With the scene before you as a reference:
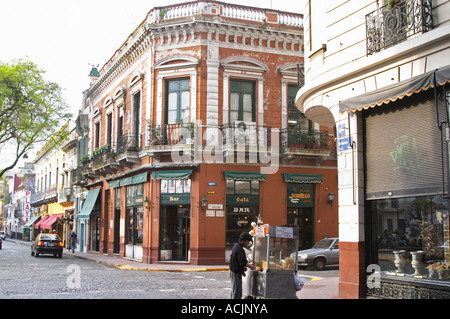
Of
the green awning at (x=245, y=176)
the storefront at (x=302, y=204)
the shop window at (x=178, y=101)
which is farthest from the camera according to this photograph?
the storefront at (x=302, y=204)

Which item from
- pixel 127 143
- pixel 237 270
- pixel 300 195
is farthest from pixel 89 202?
pixel 237 270

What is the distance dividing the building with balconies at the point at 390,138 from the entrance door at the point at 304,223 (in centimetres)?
1183

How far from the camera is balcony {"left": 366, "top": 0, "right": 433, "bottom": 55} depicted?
9.58 m

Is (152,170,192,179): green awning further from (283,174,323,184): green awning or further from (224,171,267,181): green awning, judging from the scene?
(283,174,323,184): green awning

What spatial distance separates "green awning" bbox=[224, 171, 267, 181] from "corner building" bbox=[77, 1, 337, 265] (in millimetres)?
47

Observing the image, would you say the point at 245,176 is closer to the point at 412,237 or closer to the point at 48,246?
the point at 412,237

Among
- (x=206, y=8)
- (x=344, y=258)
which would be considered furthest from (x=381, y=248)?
(x=206, y=8)

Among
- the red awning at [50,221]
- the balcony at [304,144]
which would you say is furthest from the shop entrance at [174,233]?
the red awning at [50,221]

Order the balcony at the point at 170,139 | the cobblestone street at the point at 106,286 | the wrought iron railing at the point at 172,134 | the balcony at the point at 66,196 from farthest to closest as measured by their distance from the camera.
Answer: the balcony at the point at 66,196
the wrought iron railing at the point at 172,134
the balcony at the point at 170,139
the cobblestone street at the point at 106,286

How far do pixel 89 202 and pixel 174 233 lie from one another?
12.5 meters

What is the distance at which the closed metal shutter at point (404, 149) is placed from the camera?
373 inches

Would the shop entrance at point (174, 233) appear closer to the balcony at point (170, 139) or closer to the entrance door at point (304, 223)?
the balcony at point (170, 139)

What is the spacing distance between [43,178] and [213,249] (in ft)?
140

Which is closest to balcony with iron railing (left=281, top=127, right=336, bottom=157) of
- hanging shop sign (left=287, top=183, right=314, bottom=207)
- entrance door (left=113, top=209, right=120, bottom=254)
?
hanging shop sign (left=287, top=183, right=314, bottom=207)
